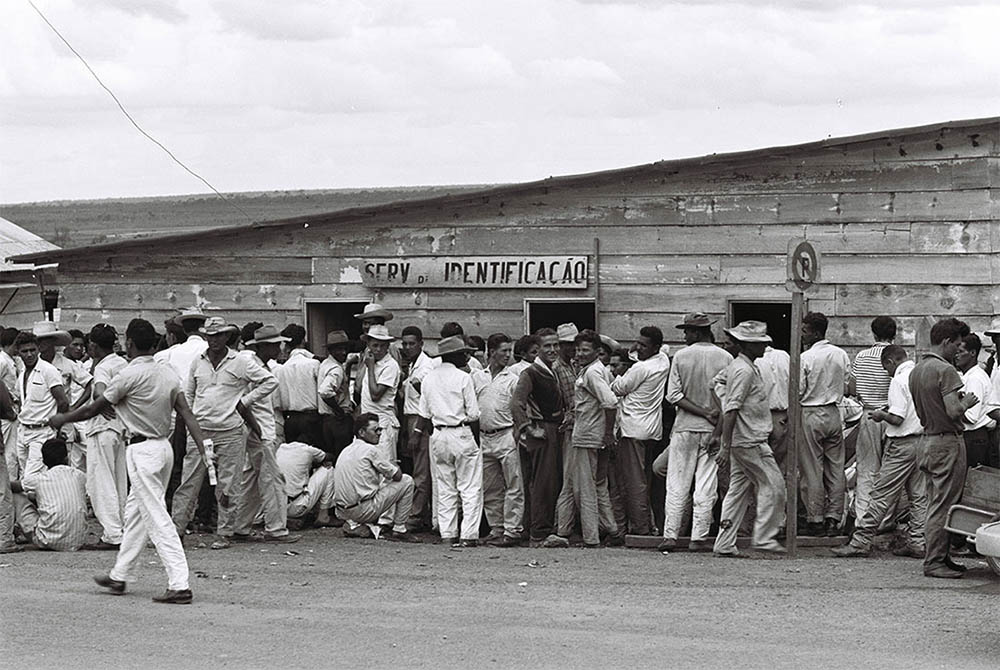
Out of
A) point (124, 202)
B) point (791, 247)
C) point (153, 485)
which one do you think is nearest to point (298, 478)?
point (153, 485)

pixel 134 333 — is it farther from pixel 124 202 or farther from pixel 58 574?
pixel 124 202

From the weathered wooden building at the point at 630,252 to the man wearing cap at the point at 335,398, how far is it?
2645 mm

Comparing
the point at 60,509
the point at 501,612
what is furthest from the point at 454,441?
the point at 501,612

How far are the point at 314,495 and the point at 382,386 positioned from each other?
140 cm

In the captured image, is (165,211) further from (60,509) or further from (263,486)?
(60,509)

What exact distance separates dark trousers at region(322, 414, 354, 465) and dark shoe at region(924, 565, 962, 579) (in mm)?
6086

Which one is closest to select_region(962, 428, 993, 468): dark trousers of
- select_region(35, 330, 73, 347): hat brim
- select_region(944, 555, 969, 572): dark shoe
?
select_region(944, 555, 969, 572): dark shoe

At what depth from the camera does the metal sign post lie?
12.6m

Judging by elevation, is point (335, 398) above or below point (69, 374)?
below

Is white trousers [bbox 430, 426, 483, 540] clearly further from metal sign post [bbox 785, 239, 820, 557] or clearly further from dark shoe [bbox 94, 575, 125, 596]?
dark shoe [bbox 94, 575, 125, 596]

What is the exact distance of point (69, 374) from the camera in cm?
1592

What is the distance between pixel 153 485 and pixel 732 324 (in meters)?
7.72

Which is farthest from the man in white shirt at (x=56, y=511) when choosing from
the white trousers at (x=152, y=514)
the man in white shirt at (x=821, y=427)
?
the man in white shirt at (x=821, y=427)

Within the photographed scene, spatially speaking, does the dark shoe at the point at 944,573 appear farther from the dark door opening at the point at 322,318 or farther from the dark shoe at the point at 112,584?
the dark door opening at the point at 322,318
